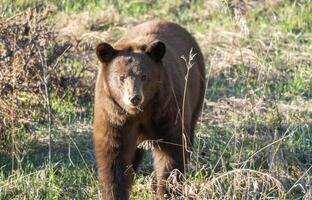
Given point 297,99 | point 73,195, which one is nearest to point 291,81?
point 297,99

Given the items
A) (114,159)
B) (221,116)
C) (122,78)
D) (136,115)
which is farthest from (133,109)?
(221,116)

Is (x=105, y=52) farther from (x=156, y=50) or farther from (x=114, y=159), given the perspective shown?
(x=114, y=159)

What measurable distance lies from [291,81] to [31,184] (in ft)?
12.9

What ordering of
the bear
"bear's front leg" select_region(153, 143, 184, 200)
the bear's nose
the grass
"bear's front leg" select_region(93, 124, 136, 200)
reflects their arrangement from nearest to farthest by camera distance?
the bear's nose < the bear < "bear's front leg" select_region(93, 124, 136, 200) < "bear's front leg" select_region(153, 143, 184, 200) < the grass

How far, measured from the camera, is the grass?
690 cm

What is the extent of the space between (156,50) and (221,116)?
8.72ft

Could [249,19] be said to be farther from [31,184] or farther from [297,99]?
[31,184]

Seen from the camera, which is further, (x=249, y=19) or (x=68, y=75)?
(x=249, y=19)

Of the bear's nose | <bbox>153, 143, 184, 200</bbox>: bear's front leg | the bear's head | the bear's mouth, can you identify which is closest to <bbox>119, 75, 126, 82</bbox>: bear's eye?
the bear's head

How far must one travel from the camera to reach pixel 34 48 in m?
8.51

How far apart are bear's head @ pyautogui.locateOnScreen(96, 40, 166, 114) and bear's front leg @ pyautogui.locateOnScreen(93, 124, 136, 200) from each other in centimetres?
24

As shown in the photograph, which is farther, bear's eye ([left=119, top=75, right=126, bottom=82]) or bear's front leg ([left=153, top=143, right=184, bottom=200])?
bear's front leg ([left=153, top=143, right=184, bottom=200])

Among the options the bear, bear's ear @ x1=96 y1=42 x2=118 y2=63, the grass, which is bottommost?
the grass

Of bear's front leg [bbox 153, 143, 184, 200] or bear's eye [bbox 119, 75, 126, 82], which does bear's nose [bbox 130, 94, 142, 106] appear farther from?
bear's front leg [bbox 153, 143, 184, 200]
